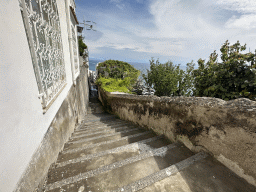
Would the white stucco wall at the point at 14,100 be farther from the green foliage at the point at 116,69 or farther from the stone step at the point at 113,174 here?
the green foliage at the point at 116,69

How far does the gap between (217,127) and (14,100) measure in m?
2.81

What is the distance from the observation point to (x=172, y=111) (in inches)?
101

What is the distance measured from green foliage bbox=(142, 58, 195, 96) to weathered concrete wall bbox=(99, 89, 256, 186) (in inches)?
457

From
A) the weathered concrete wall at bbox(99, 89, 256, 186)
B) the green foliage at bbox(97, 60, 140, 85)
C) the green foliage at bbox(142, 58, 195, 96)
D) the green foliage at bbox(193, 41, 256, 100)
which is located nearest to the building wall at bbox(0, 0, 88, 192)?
the weathered concrete wall at bbox(99, 89, 256, 186)

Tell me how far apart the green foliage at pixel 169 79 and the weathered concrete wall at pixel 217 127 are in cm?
1160

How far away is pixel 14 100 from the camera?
1.17 meters

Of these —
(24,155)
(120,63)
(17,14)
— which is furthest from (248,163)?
(120,63)

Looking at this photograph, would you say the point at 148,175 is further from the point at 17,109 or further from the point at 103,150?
the point at 17,109

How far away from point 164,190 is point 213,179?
30.2 inches

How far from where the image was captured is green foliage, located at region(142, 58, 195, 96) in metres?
13.5

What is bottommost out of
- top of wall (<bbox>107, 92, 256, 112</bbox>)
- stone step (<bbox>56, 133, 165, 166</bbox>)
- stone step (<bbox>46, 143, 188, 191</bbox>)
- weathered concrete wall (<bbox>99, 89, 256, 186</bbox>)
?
stone step (<bbox>56, 133, 165, 166</bbox>)

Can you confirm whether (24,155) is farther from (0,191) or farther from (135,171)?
(135,171)

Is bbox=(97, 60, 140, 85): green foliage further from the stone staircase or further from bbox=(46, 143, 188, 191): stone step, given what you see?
bbox=(46, 143, 188, 191): stone step

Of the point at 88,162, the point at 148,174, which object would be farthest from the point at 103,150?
the point at 148,174
